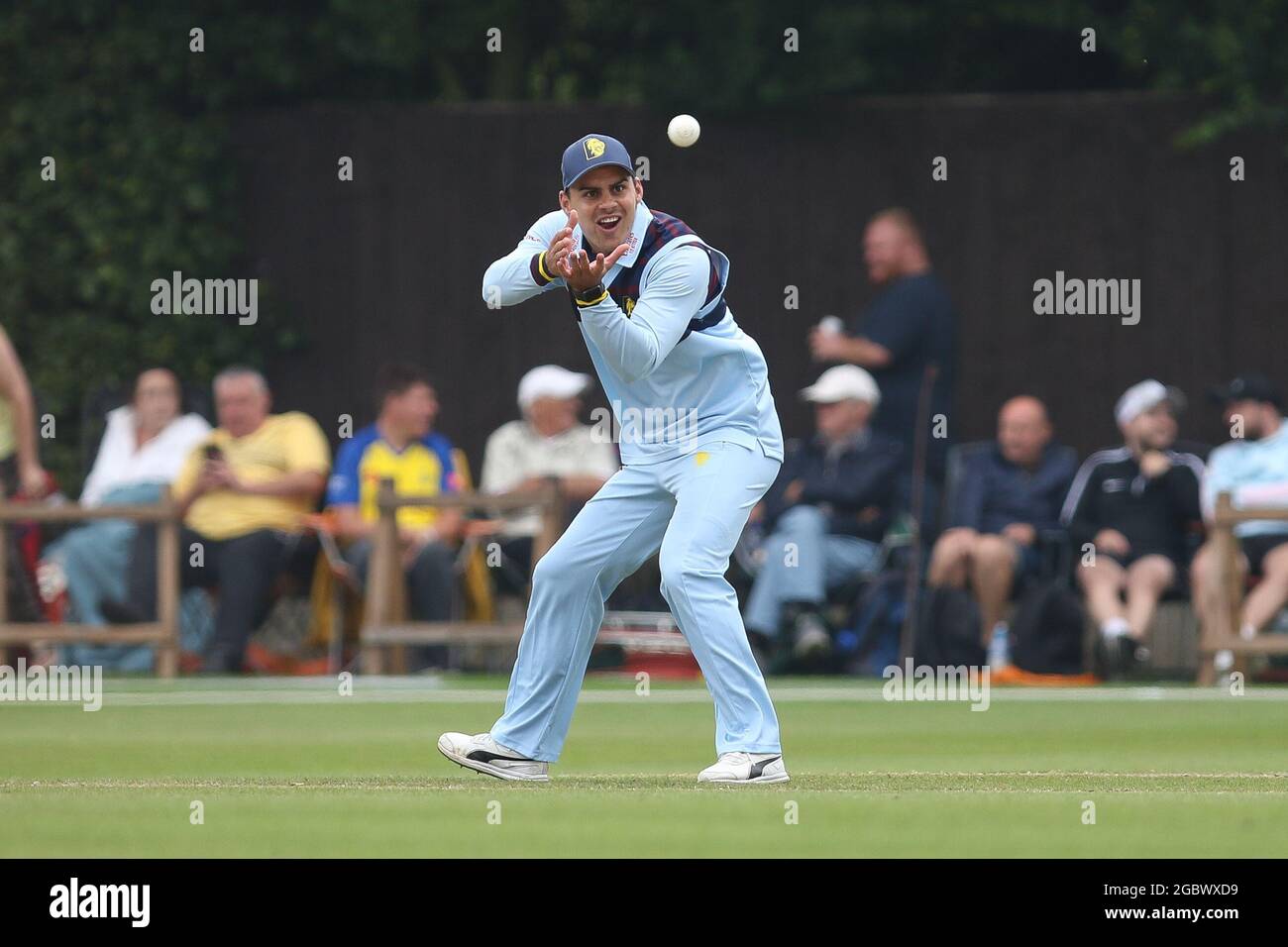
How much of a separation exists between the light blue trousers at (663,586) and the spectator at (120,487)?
630cm

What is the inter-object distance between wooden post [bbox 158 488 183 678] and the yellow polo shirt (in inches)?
20.1

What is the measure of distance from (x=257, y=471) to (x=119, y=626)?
1436 mm

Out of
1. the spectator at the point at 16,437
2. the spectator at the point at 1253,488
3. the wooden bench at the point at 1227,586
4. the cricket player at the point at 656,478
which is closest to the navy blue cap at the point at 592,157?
the cricket player at the point at 656,478

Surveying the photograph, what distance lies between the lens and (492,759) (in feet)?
26.2

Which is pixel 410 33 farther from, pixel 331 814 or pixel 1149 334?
pixel 331 814

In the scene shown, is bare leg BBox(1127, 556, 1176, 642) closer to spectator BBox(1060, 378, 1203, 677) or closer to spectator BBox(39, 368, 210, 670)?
spectator BBox(1060, 378, 1203, 677)

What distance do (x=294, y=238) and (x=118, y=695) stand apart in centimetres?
516

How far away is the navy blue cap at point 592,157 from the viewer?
770 cm

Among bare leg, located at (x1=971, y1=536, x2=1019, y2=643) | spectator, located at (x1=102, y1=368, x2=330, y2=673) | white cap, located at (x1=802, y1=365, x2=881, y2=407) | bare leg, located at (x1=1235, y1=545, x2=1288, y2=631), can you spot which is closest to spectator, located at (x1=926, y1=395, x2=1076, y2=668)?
bare leg, located at (x1=971, y1=536, x2=1019, y2=643)

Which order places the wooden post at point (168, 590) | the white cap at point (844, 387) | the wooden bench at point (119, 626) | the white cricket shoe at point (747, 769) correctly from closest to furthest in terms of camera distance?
the white cricket shoe at point (747, 769), the wooden bench at point (119, 626), the wooden post at point (168, 590), the white cap at point (844, 387)

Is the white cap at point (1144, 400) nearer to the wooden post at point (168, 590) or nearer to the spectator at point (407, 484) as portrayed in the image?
the spectator at point (407, 484)

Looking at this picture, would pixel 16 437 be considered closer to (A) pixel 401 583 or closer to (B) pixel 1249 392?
(A) pixel 401 583

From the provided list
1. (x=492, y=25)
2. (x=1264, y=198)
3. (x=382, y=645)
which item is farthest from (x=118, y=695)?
(x=1264, y=198)

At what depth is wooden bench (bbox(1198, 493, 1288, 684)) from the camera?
12867 millimetres
